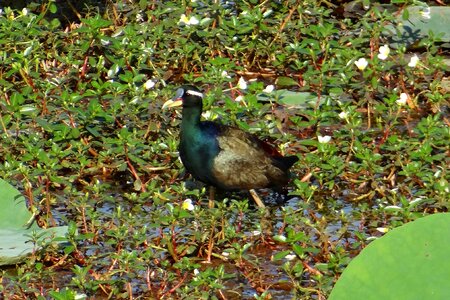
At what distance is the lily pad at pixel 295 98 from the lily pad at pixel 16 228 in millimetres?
2237

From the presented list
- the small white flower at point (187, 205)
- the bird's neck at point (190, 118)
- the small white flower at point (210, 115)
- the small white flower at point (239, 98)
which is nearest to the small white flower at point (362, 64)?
the small white flower at point (239, 98)

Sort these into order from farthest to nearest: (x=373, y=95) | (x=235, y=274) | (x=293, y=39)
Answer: (x=293, y=39), (x=373, y=95), (x=235, y=274)

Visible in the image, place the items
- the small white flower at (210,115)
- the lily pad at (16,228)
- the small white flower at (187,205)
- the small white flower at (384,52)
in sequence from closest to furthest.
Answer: the lily pad at (16,228) < the small white flower at (187,205) < the small white flower at (210,115) < the small white flower at (384,52)

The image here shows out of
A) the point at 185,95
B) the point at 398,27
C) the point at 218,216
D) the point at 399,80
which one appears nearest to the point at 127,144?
the point at 185,95

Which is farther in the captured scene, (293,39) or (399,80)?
(293,39)

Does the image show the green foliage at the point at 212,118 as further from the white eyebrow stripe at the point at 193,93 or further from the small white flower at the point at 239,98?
the white eyebrow stripe at the point at 193,93

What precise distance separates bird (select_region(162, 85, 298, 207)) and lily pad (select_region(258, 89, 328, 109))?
914 mm

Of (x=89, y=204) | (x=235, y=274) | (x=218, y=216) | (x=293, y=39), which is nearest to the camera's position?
(x=235, y=274)

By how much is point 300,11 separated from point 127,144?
8.58ft

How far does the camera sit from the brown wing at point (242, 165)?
643 centimetres

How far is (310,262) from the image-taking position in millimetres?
5809

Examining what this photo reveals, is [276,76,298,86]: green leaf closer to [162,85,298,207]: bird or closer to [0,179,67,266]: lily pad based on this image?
[162,85,298,207]: bird

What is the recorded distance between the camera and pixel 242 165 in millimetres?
6461

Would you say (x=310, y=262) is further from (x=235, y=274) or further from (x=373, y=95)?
(x=373, y=95)
